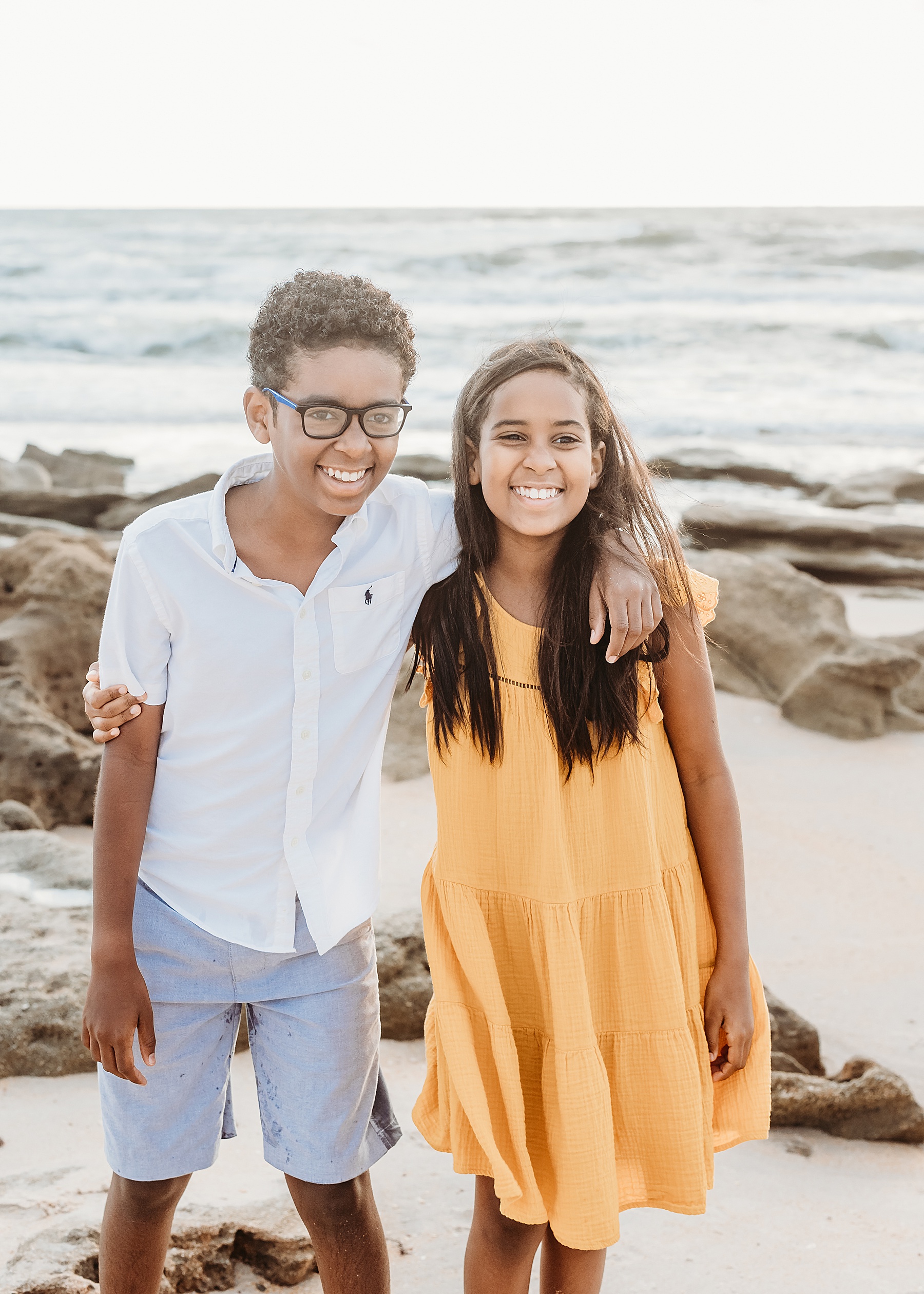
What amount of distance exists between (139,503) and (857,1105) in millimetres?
7906

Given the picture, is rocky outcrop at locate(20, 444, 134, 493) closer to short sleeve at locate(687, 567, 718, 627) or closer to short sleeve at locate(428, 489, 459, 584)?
short sleeve at locate(428, 489, 459, 584)

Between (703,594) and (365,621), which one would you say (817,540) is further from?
(365,621)

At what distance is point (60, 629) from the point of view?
4.90 m

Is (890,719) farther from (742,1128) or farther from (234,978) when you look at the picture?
(234,978)

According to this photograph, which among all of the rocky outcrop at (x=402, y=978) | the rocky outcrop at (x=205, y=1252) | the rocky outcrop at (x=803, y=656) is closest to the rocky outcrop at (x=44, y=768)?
the rocky outcrop at (x=402, y=978)

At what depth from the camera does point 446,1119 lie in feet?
6.36

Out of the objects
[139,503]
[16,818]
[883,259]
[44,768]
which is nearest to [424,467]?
[139,503]

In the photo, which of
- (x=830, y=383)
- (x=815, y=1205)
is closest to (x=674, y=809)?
(x=815, y=1205)

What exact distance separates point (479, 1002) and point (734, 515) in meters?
7.21

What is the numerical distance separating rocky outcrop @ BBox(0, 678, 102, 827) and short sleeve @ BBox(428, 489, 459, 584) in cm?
254

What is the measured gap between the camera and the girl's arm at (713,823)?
1940 mm

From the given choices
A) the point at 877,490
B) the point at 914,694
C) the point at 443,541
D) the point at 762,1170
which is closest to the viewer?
the point at 443,541

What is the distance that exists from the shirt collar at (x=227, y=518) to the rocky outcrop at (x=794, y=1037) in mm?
1728

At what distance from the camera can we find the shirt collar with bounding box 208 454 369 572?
70.9 inches
